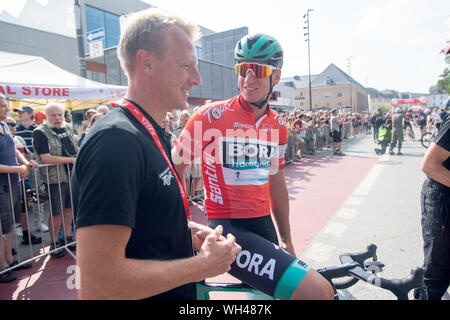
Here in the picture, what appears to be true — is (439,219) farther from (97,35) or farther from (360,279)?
(97,35)

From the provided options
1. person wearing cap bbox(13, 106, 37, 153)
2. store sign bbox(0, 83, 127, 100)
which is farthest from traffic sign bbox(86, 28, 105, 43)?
person wearing cap bbox(13, 106, 37, 153)

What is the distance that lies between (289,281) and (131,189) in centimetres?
111

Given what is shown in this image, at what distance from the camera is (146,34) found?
1097mm

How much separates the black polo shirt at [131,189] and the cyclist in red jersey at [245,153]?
2.65 ft

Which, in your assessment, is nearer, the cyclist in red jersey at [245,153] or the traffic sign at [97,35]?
the cyclist in red jersey at [245,153]

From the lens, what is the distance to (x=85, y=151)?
880 mm

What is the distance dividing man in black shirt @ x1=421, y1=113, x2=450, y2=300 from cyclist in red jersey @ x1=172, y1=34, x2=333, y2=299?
1100 millimetres

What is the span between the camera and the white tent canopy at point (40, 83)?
621cm

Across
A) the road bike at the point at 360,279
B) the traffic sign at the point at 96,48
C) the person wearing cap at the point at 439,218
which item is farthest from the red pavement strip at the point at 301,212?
the traffic sign at the point at 96,48

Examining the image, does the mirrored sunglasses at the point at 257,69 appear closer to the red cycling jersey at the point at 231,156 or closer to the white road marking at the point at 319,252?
the red cycling jersey at the point at 231,156

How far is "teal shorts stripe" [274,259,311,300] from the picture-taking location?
1.56 m

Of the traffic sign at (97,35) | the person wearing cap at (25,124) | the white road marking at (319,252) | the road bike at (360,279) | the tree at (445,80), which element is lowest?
the white road marking at (319,252)

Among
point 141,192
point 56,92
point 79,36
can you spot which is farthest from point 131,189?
point 79,36
